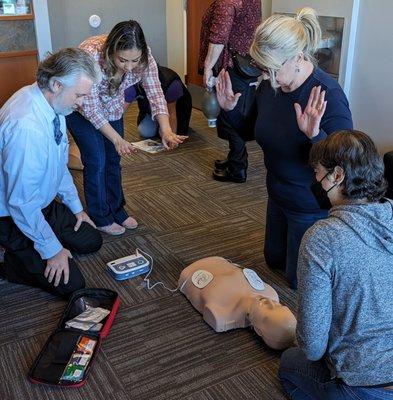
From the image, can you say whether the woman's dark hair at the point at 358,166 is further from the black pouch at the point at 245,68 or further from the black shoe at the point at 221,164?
the black shoe at the point at 221,164

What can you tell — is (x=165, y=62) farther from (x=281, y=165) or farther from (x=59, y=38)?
(x=281, y=165)

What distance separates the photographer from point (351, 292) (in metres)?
1.27

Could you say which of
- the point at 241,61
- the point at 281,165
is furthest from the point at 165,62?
the point at 281,165

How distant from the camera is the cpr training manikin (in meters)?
1.80

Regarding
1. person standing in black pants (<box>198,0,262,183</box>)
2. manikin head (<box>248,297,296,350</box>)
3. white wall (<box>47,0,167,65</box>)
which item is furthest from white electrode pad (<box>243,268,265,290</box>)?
white wall (<box>47,0,167,65</box>)

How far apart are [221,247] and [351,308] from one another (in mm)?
1265

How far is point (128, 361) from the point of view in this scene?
1788 mm

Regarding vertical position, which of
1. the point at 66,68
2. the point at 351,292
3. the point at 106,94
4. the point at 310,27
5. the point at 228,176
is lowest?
the point at 228,176

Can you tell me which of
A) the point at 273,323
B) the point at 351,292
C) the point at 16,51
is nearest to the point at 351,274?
the point at 351,292

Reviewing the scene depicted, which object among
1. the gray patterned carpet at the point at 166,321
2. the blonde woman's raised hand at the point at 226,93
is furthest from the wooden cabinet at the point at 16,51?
the blonde woman's raised hand at the point at 226,93

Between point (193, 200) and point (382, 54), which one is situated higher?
point (382, 54)

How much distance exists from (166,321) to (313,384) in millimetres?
687

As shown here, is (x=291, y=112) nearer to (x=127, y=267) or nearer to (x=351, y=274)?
(x=351, y=274)

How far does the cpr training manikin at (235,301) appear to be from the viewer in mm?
1805
